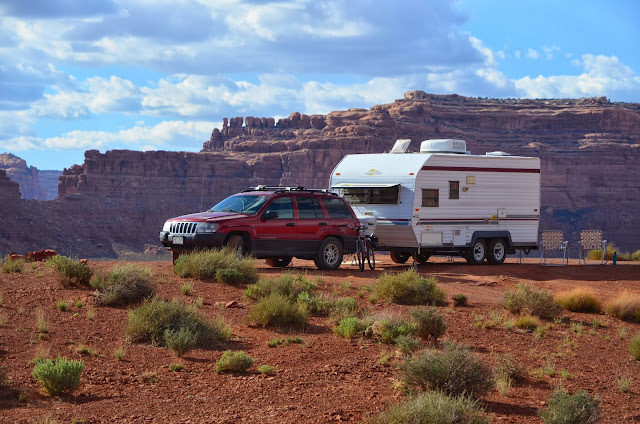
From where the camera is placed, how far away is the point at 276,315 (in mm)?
11578

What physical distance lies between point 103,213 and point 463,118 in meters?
50.1

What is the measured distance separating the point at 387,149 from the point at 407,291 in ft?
292

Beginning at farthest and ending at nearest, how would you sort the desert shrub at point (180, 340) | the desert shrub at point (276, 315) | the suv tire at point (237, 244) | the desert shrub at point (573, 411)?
the suv tire at point (237, 244) < the desert shrub at point (276, 315) < the desert shrub at point (180, 340) < the desert shrub at point (573, 411)

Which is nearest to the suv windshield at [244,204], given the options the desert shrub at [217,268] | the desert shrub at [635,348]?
the desert shrub at [217,268]

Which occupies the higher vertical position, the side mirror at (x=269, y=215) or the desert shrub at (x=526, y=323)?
the side mirror at (x=269, y=215)

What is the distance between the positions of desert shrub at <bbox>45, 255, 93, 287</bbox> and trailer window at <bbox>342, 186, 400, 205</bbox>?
8.95 m

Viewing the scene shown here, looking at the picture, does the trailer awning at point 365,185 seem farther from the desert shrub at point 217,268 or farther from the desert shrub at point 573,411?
the desert shrub at point 573,411

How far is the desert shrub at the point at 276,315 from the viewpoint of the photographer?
453 inches

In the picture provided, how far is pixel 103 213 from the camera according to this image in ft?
298

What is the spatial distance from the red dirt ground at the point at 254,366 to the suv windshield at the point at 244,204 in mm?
3151

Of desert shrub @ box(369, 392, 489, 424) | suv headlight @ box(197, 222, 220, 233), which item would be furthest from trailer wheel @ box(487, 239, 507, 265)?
desert shrub @ box(369, 392, 489, 424)

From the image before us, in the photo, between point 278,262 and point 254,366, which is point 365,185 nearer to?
point 278,262

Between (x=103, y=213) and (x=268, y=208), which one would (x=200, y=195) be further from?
(x=268, y=208)

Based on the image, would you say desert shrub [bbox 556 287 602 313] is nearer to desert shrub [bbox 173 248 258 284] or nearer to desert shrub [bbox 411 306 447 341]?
desert shrub [bbox 411 306 447 341]
